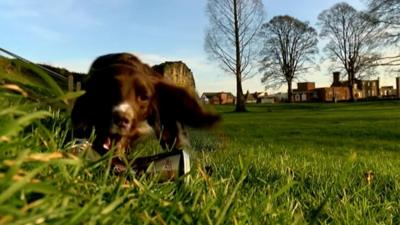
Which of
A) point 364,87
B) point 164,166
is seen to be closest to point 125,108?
point 164,166

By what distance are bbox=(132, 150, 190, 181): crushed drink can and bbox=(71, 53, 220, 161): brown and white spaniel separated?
1076 mm

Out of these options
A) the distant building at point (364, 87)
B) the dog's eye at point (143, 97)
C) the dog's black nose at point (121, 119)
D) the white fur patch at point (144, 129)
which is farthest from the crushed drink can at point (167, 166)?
the distant building at point (364, 87)

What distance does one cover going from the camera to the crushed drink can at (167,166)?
7.02ft

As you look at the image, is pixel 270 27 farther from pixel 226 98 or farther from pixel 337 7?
pixel 226 98

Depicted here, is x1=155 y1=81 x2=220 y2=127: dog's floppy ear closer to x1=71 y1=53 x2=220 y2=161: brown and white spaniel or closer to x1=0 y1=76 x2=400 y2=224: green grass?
x1=71 y1=53 x2=220 y2=161: brown and white spaniel

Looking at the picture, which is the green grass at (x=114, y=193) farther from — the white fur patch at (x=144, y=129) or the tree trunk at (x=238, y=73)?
the tree trunk at (x=238, y=73)

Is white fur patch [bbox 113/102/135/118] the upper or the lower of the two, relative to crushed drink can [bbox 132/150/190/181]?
upper

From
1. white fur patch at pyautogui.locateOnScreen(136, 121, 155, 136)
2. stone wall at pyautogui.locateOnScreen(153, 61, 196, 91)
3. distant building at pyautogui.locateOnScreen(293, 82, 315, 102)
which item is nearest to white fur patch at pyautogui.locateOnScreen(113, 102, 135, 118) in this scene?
white fur patch at pyautogui.locateOnScreen(136, 121, 155, 136)

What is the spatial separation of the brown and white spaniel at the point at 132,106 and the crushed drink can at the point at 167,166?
108cm

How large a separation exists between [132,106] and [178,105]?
470mm

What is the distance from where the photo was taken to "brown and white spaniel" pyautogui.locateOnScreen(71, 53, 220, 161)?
3523 millimetres

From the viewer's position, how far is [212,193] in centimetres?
199

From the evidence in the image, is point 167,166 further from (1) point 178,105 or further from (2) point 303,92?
(2) point 303,92

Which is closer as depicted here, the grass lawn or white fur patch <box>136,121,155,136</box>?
the grass lawn
